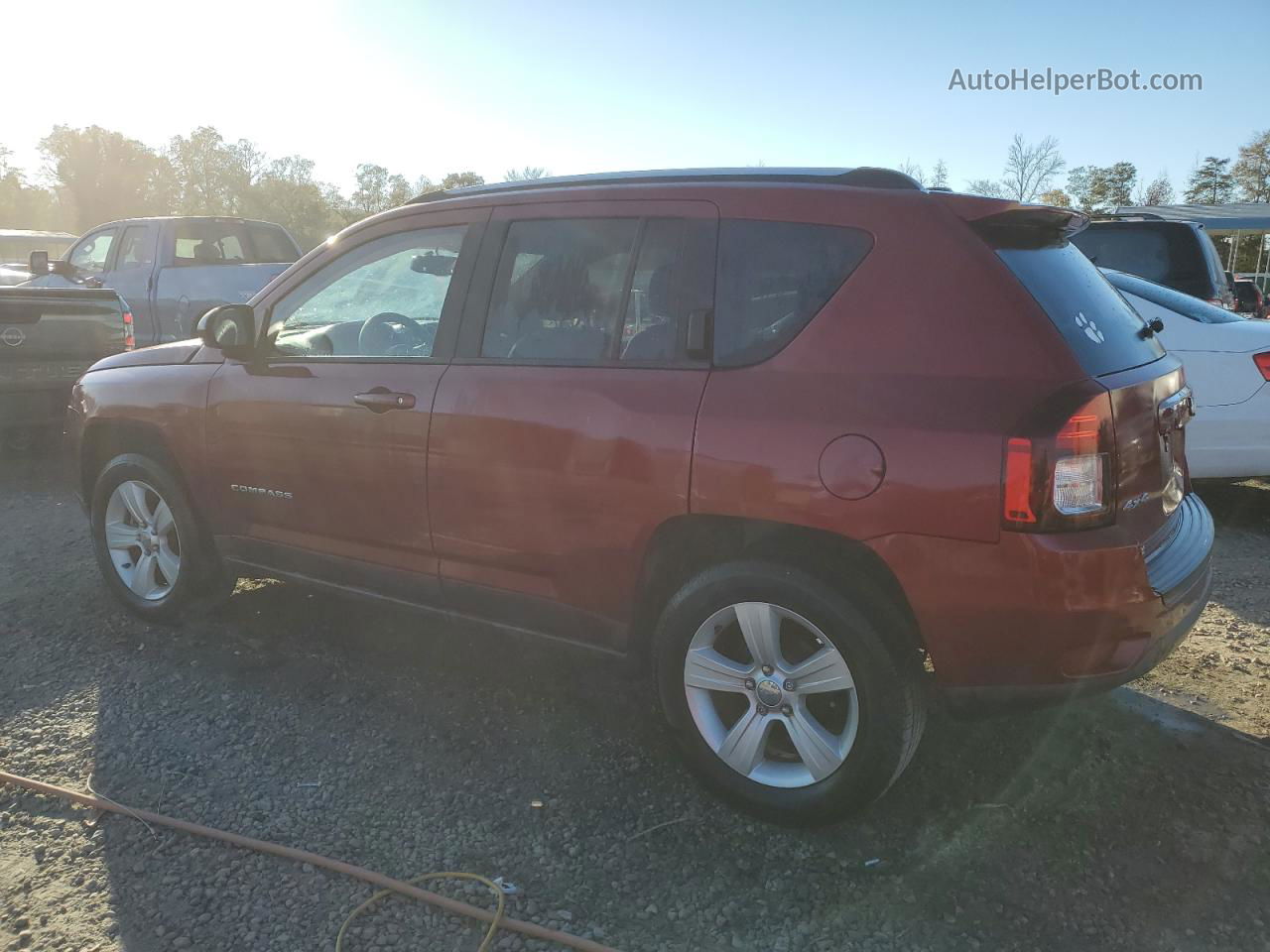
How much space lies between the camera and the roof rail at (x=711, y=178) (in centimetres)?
284

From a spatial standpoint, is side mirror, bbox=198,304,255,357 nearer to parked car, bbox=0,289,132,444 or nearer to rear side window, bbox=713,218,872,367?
rear side window, bbox=713,218,872,367

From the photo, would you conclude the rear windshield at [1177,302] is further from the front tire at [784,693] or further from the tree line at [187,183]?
the tree line at [187,183]

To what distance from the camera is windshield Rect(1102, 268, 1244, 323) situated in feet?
19.0

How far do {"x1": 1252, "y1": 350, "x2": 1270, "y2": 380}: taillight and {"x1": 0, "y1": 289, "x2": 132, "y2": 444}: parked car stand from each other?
26.6 ft

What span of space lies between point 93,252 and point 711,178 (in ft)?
38.7

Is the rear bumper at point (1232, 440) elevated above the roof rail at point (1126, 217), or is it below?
→ below

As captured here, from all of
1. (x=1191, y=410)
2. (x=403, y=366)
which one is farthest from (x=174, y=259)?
(x=1191, y=410)

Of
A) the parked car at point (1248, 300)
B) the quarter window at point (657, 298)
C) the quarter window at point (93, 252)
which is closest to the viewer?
the quarter window at point (657, 298)

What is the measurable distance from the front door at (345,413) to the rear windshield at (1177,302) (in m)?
4.21

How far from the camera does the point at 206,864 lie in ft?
8.83

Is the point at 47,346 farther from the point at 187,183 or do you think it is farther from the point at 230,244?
the point at 187,183

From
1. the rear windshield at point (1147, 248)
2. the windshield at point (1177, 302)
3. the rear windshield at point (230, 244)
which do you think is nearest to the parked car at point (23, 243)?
the rear windshield at point (230, 244)

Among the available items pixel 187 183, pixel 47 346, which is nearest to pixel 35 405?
pixel 47 346

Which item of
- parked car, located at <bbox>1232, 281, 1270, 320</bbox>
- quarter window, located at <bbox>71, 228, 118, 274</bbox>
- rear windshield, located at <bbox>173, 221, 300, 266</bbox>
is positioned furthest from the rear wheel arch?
quarter window, located at <bbox>71, 228, 118, 274</bbox>
